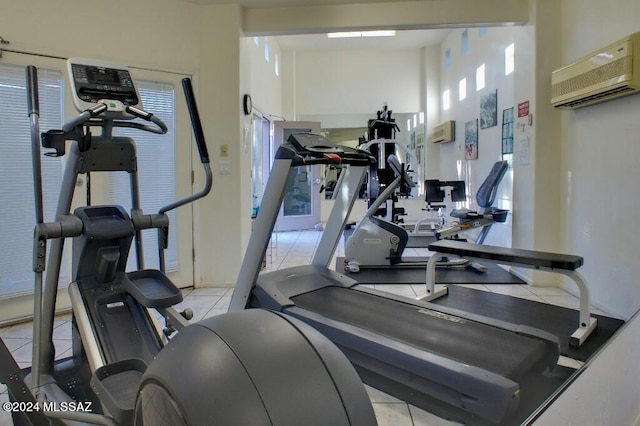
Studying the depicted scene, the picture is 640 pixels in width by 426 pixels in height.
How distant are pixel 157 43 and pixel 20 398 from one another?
3.26 metres

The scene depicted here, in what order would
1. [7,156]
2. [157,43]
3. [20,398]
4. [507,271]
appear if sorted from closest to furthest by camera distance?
[20,398] < [7,156] < [157,43] < [507,271]

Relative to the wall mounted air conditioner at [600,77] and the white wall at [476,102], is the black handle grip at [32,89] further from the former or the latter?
the white wall at [476,102]

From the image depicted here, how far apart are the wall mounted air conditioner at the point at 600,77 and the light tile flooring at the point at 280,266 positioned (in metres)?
1.72

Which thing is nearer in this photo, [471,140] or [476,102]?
[476,102]

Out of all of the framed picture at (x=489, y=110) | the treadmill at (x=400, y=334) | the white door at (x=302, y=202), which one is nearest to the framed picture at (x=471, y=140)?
the framed picture at (x=489, y=110)

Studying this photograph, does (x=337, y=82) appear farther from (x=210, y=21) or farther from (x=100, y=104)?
(x=100, y=104)

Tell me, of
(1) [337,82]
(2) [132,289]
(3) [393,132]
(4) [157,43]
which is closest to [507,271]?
(3) [393,132]

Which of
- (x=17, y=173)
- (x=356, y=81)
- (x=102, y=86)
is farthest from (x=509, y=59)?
(x=17, y=173)

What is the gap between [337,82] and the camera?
875cm

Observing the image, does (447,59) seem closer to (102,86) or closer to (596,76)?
(596,76)

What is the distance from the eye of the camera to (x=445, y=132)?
24.6ft

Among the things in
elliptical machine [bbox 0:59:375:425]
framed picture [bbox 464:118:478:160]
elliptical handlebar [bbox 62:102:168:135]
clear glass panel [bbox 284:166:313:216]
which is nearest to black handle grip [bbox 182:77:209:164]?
elliptical machine [bbox 0:59:375:425]

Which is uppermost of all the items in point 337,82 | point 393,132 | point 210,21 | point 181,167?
point 337,82

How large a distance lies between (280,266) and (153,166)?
79.7 inches
